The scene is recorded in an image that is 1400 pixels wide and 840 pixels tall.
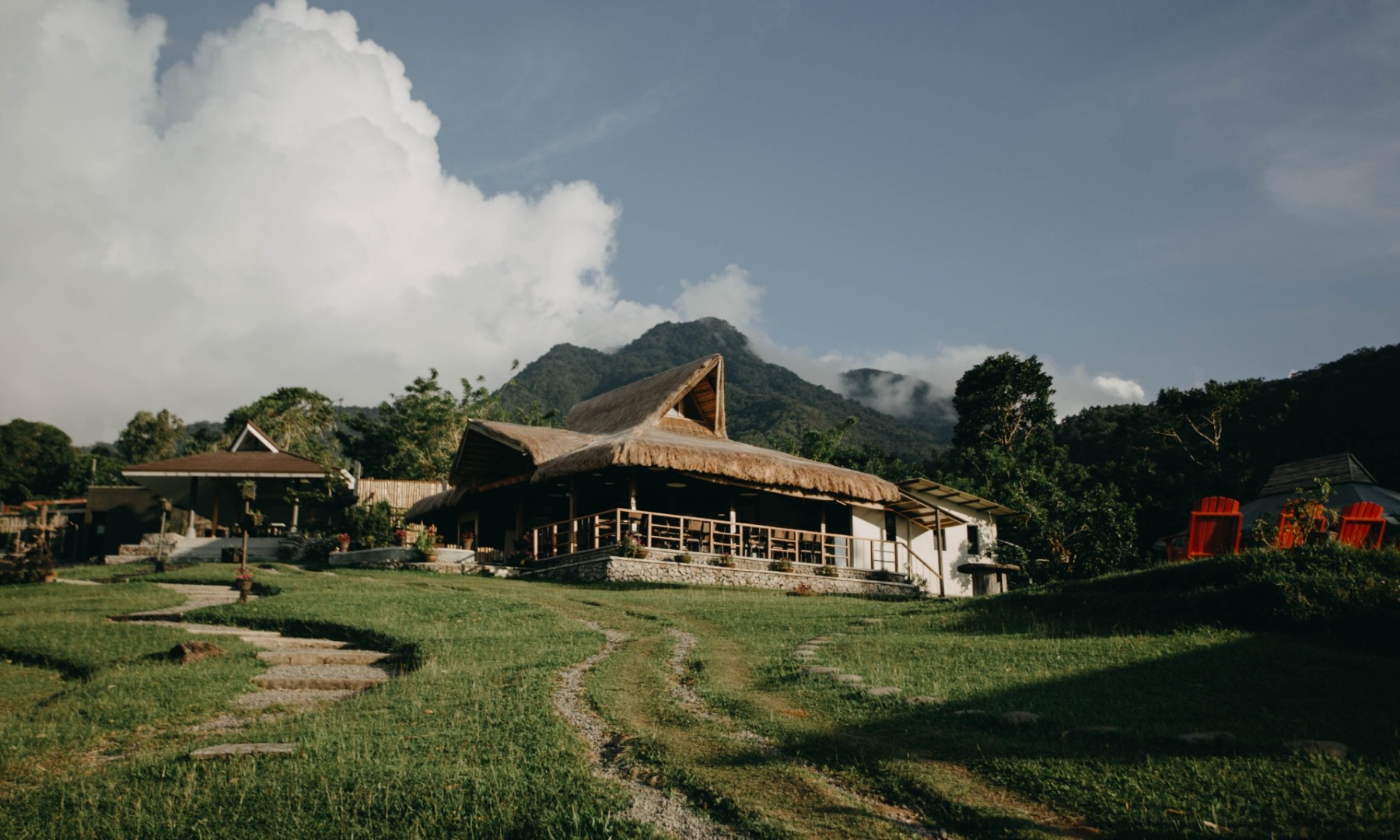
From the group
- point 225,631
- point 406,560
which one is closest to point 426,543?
point 406,560

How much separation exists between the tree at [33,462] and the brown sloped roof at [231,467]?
1016 inches

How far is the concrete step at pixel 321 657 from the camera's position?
11398 mm

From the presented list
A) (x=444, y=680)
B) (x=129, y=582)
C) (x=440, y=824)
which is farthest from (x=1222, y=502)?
(x=129, y=582)

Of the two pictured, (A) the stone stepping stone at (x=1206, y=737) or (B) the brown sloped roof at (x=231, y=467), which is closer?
(A) the stone stepping stone at (x=1206, y=737)

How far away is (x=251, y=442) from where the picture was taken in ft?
114

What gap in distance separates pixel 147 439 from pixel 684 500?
41549mm

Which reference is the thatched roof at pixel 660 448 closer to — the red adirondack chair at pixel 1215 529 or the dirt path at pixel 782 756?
the red adirondack chair at pixel 1215 529

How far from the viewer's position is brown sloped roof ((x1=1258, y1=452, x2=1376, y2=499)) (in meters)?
23.2

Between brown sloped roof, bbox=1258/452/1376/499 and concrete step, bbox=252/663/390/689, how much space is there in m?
22.1

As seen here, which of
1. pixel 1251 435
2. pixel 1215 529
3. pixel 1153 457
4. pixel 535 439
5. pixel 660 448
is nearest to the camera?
pixel 1215 529

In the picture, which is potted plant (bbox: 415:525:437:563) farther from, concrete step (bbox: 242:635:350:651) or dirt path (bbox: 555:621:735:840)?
dirt path (bbox: 555:621:735:840)

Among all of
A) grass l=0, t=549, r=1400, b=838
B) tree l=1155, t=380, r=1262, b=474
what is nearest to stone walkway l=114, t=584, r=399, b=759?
grass l=0, t=549, r=1400, b=838

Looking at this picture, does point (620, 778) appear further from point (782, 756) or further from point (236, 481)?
point (236, 481)

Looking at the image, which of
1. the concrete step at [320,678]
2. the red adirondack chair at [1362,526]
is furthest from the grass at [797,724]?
the red adirondack chair at [1362,526]
